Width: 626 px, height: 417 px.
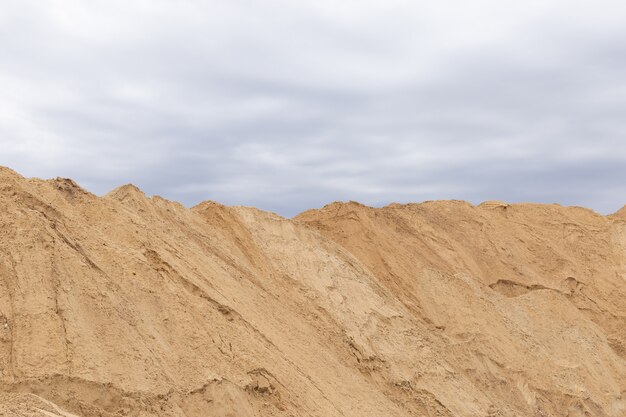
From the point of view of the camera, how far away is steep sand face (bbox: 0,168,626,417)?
574 inches

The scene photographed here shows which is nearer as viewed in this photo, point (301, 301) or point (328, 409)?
point (328, 409)

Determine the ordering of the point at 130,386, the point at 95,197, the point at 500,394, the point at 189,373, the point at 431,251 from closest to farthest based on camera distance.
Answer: the point at 130,386, the point at 189,373, the point at 95,197, the point at 500,394, the point at 431,251

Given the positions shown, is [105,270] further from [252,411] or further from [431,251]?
[431,251]

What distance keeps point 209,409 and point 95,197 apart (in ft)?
21.1

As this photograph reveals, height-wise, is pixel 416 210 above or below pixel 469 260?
above

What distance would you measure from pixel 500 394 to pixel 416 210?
31.0ft

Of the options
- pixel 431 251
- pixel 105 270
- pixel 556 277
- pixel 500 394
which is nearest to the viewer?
pixel 105 270

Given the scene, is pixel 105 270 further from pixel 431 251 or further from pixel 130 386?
pixel 431 251

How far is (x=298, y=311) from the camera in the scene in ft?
67.5

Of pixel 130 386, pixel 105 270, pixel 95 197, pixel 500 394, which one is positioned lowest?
pixel 500 394

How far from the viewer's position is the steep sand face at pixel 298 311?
14.6m

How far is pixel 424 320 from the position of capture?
24078mm

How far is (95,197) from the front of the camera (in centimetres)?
1917

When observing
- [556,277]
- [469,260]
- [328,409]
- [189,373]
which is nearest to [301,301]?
[328,409]
